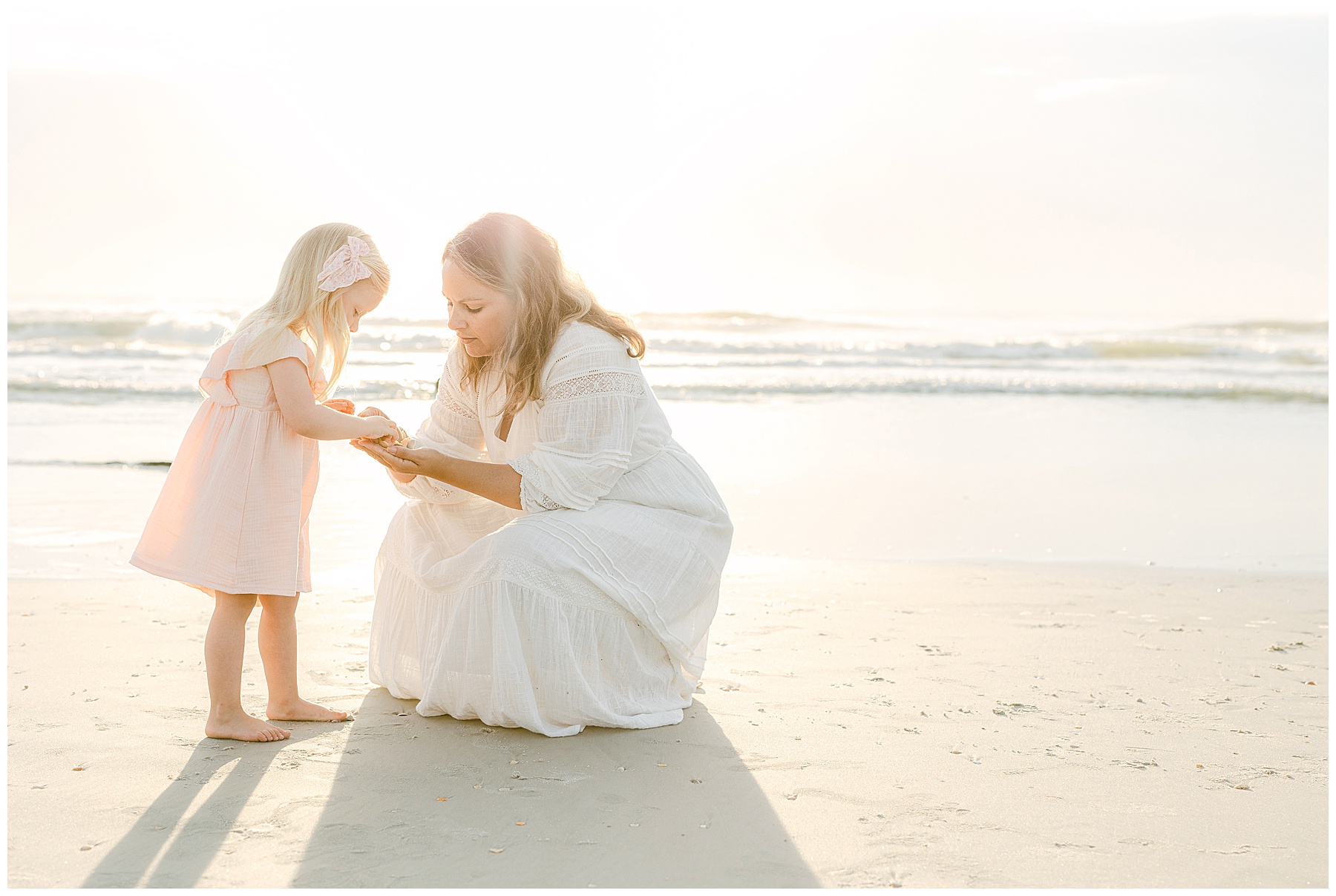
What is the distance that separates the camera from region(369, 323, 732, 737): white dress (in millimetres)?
3143

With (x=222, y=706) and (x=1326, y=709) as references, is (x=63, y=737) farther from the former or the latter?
(x=1326, y=709)

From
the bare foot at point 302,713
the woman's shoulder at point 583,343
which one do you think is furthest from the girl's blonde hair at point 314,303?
the bare foot at point 302,713

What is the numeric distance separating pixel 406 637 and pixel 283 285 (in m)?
1.15

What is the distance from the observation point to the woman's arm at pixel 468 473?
3303 mm

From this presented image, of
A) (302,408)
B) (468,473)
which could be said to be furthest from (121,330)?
(468,473)

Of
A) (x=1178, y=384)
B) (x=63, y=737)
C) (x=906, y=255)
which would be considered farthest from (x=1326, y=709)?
(x=906, y=255)

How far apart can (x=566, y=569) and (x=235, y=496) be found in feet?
3.34

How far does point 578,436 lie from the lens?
3291 mm

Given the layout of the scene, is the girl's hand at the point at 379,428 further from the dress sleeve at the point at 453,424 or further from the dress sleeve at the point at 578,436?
the dress sleeve at the point at 578,436

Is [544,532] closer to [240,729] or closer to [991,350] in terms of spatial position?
[240,729]

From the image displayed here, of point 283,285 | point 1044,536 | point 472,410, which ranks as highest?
point 283,285

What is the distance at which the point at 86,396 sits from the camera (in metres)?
13.1

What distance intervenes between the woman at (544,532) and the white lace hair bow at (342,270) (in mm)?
269

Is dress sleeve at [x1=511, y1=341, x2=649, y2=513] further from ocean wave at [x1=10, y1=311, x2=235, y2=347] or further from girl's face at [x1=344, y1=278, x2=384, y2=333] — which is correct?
ocean wave at [x1=10, y1=311, x2=235, y2=347]
